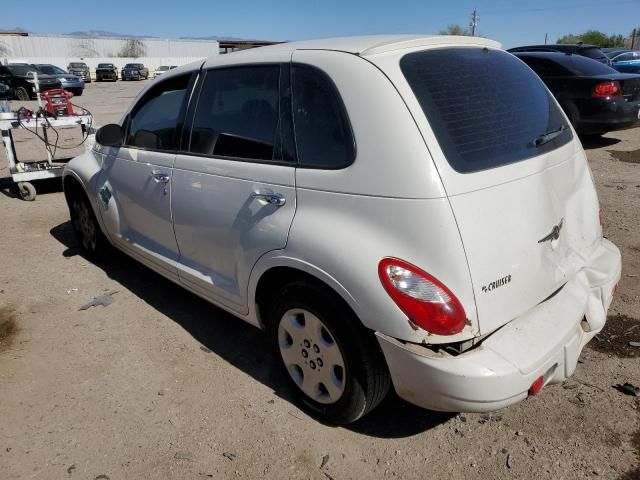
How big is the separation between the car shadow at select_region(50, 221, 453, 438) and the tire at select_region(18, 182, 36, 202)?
238cm

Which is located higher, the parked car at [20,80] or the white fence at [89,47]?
the white fence at [89,47]

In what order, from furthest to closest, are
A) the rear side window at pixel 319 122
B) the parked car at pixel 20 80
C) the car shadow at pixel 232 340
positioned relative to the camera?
1. the parked car at pixel 20 80
2. the car shadow at pixel 232 340
3. the rear side window at pixel 319 122

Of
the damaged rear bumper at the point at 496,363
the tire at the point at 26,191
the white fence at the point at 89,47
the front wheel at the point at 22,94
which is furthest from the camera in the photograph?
the white fence at the point at 89,47

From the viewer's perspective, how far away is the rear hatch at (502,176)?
2.11 m

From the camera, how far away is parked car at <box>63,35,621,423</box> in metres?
2.06

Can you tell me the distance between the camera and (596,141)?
989 cm

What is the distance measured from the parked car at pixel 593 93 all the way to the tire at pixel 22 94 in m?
23.4

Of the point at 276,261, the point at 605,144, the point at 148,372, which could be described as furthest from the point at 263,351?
the point at 605,144

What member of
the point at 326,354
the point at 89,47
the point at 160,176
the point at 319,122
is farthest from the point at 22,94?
the point at 89,47

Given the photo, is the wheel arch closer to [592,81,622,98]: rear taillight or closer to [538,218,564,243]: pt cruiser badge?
[538,218,564,243]: pt cruiser badge

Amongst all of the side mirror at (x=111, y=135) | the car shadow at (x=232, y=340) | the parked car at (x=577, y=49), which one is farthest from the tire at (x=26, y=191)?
the parked car at (x=577, y=49)

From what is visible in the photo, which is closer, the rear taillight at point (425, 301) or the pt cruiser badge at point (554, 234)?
the rear taillight at point (425, 301)

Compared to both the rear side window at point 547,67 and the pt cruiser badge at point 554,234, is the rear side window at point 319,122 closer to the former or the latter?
the pt cruiser badge at point 554,234

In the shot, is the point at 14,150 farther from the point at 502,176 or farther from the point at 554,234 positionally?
the point at 554,234
